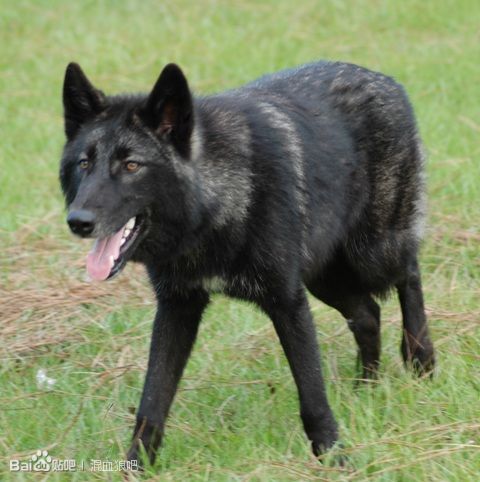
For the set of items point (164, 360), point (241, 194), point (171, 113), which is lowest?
point (164, 360)

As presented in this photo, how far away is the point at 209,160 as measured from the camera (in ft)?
15.1

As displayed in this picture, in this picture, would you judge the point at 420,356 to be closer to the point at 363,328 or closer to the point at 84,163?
the point at 363,328

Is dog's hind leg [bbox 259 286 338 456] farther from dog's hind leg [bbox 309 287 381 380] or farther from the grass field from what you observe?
dog's hind leg [bbox 309 287 381 380]

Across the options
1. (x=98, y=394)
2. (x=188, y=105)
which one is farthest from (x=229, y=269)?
(x=98, y=394)

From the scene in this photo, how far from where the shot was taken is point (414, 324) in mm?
5668

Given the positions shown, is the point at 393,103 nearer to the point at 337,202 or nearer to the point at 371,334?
the point at 337,202

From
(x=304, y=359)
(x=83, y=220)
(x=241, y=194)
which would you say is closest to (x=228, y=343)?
(x=304, y=359)

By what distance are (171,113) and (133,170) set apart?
304 mm

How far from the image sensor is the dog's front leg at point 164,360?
471 centimetres

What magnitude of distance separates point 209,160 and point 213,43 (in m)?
7.28

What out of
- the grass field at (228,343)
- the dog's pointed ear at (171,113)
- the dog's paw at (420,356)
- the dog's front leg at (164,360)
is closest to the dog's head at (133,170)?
the dog's pointed ear at (171,113)

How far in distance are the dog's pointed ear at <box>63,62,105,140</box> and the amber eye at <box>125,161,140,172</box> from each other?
34cm

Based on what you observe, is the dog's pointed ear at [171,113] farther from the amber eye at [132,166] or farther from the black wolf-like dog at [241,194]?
the amber eye at [132,166]

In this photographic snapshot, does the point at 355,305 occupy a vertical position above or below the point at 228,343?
above
